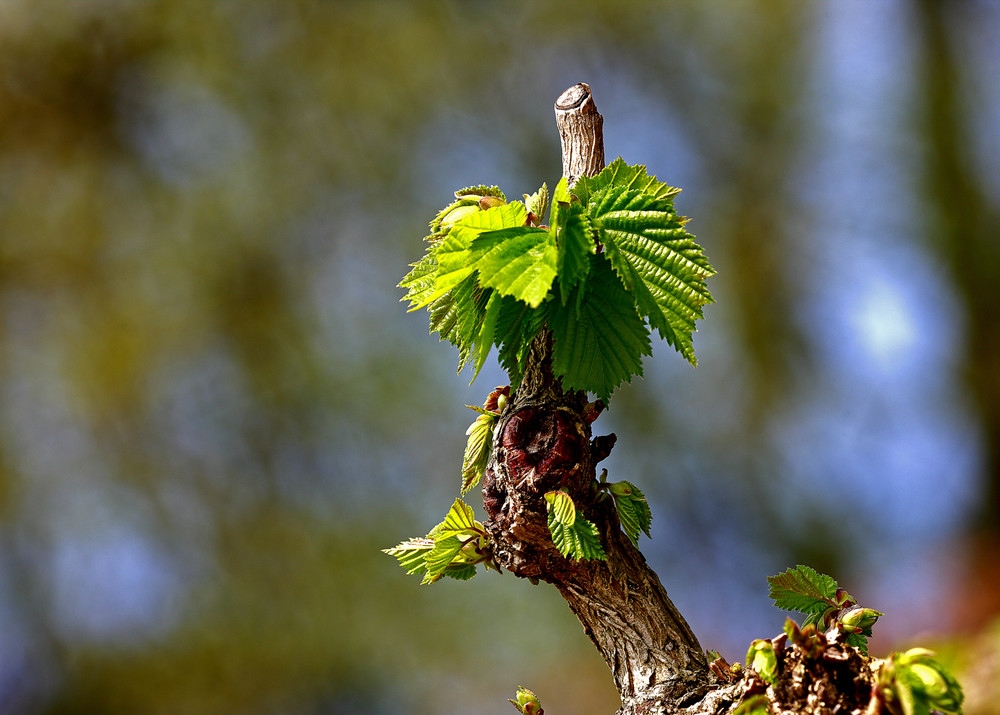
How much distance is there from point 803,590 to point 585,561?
0.47 ft

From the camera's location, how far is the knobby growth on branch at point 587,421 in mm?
489

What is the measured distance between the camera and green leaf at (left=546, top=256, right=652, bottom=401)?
52 centimetres

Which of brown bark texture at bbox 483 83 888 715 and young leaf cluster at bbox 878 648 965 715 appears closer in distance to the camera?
young leaf cluster at bbox 878 648 965 715

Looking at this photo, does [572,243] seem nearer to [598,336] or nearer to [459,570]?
[598,336]

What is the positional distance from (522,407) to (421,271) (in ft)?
0.38

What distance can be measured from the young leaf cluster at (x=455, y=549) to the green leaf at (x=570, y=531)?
0.08m

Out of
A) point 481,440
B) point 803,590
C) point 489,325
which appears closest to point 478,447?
point 481,440

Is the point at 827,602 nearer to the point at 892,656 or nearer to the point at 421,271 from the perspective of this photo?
the point at 892,656

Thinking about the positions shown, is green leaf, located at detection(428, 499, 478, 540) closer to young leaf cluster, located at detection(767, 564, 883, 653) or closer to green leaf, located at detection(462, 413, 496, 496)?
green leaf, located at detection(462, 413, 496, 496)

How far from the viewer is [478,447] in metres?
0.59

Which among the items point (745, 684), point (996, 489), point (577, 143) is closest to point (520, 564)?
point (745, 684)

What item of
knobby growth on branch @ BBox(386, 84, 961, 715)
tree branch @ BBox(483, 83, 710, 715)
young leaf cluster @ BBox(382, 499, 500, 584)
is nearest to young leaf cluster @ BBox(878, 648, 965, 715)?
knobby growth on branch @ BBox(386, 84, 961, 715)

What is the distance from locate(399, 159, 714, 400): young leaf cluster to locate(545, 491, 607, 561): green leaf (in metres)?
0.08

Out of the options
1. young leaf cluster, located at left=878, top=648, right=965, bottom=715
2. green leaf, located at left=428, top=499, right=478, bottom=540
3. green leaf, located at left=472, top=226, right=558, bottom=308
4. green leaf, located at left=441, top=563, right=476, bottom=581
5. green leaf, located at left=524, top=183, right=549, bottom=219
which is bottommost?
young leaf cluster, located at left=878, top=648, right=965, bottom=715
